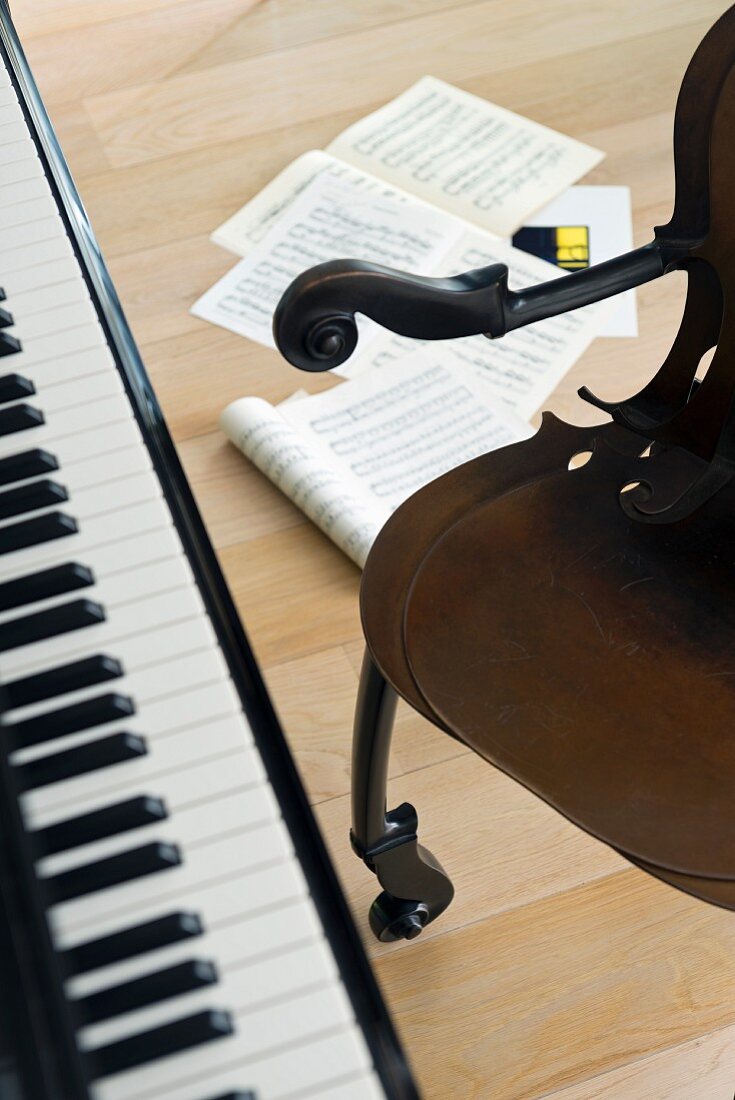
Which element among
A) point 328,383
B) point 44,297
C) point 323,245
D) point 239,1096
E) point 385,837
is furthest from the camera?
point 323,245

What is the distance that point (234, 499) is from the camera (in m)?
1.70

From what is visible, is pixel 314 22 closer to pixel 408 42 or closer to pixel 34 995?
pixel 408 42

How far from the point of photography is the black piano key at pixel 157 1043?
0.49 meters

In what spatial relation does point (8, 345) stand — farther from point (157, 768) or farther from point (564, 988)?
point (564, 988)

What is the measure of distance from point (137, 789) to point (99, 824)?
0.03 meters

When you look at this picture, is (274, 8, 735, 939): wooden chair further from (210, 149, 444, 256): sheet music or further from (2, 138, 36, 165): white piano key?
(210, 149, 444, 256): sheet music

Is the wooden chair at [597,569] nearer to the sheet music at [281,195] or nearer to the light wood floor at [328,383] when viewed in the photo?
the light wood floor at [328,383]

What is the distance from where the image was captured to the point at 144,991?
0.50 meters

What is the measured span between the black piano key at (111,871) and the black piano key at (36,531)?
0.66ft

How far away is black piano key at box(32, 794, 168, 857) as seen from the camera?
0.55m

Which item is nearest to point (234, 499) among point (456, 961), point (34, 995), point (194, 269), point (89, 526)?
point (194, 269)

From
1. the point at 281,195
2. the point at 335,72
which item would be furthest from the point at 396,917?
the point at 335,72

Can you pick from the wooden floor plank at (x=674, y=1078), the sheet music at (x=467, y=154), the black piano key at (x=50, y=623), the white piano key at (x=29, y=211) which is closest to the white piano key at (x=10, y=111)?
the white piano key at (x=29, y=211)

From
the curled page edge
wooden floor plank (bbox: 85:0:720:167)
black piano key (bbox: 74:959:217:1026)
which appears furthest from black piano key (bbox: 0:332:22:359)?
wooden floor plank (bbox: 85:0:720:167)
